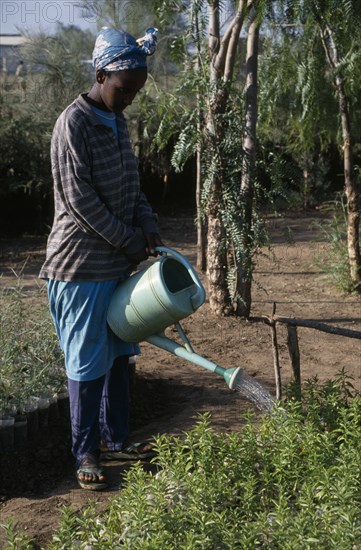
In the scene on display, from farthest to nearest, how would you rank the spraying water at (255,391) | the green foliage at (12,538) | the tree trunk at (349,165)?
1. the tree trunk at (349,165)
2. the spraying water at (255,391)
3. the green foliage at (12,538)

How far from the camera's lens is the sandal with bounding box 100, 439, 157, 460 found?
409 centimetres

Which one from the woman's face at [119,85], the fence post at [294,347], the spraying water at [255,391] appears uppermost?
the woman's face at [119,85]

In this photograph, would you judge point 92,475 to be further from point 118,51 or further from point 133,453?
point 118,51

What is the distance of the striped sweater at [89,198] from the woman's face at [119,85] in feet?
0.30

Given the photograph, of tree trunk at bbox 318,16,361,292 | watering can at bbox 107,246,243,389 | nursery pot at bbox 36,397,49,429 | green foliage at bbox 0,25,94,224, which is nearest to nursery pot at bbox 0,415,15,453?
nursery pot at bbox 36,397,49,429

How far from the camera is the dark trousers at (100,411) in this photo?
152 inches

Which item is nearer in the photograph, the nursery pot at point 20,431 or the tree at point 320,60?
the nursery pot at point 20,431

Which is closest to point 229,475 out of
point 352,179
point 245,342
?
point 245,342

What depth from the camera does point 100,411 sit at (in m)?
4.21

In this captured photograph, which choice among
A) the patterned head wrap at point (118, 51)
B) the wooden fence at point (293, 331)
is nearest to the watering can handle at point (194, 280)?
the wooden fence at point (293, 331)

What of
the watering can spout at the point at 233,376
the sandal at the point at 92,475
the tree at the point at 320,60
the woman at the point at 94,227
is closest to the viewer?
the watering can spout at the point at 233,376

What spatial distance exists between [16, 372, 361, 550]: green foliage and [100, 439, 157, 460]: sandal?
29.7 inches

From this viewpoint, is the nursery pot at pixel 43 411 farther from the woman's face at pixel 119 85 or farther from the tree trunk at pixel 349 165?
the tree trunk at pixel 349 165

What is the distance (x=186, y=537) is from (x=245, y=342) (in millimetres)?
3487
